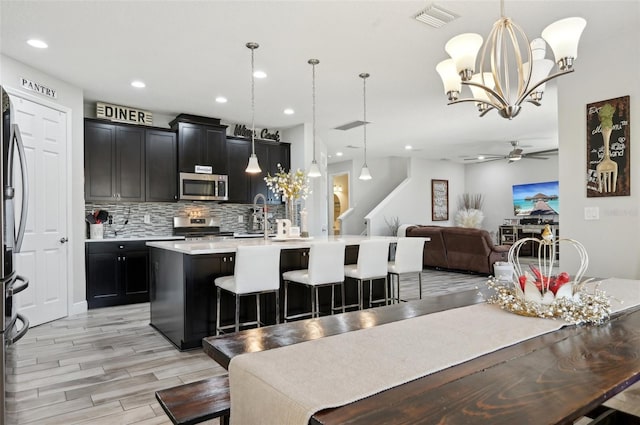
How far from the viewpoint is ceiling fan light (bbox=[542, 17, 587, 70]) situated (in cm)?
221

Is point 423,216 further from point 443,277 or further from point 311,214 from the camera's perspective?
point 311,214

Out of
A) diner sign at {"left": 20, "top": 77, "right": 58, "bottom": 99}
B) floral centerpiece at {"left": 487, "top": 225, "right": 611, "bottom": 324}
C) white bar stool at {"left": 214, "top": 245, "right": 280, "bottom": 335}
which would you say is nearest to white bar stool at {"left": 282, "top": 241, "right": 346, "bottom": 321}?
white bar stool at {"left": 214, "top": 245, "right": 280, "bottom": 335}

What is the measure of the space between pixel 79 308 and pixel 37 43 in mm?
3042

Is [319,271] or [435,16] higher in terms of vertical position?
[435,16]

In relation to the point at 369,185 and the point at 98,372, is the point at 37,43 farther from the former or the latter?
the point at 369,185

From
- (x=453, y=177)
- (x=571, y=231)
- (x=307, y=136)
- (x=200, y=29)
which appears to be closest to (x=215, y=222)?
(x=307, y=136)

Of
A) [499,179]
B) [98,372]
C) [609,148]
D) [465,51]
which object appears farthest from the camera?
[499,179]

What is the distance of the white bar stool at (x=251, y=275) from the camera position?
3295mm

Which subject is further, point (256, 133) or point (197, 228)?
point (256, 133)

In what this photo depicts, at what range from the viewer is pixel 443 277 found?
7.58 meters

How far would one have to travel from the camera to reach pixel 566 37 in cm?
224

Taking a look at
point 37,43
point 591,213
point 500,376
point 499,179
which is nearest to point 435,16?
point 591,213

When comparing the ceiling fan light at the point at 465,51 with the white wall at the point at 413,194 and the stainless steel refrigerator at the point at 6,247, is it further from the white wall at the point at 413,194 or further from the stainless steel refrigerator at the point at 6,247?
the white wall at the point at 413,194

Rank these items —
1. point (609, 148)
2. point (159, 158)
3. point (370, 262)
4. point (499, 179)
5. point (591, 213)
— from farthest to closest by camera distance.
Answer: point (499, 179) < point (159, 158) < point (370, 262) < point (591, 213) < point (609, 148)
